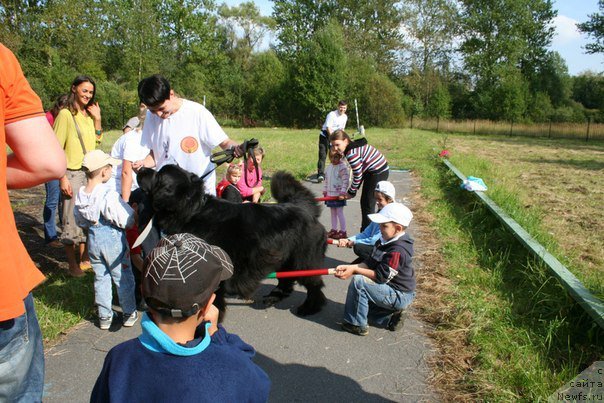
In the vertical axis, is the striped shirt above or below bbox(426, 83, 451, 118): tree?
below

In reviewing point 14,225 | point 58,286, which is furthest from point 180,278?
point 58,286

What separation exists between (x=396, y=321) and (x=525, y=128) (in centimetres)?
3485

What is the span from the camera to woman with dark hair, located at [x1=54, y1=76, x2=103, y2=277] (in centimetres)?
517

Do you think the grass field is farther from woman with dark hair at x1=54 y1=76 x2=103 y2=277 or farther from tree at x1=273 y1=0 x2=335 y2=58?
tree at x1=273 y1=0 x2=335 y2=58

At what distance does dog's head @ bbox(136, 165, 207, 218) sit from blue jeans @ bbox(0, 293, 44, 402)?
1789 mm

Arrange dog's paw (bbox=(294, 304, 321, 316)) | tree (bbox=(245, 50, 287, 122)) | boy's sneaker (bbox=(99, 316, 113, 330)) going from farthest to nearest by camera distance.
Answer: tree (bbox=(245, 50, 287, 122)) → dog's paw (bbox=(294, 304, 321, 316)) → boy's sneaker (bbox=(99, 316, 113, 330))

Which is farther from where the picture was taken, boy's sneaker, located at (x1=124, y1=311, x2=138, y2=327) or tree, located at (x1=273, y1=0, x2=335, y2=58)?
tree, located at (x1=273, y1=0, x2=335, y2=58)

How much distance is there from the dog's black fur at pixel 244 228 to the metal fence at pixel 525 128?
30.7m

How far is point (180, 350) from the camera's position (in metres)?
1.42

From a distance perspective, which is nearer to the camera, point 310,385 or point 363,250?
point 310,385

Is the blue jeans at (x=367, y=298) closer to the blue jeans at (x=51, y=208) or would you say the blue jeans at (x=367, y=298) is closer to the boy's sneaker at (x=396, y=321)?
the boy's sneaker at (x=396, y=321)

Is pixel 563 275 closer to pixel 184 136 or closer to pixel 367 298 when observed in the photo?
pixel 367 298

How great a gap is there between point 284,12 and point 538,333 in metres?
58.8

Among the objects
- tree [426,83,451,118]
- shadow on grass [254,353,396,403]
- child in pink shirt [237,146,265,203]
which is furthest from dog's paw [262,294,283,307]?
tree [426,83,451,118]
